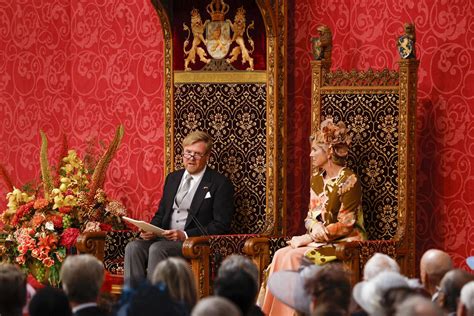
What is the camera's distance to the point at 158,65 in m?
8.34

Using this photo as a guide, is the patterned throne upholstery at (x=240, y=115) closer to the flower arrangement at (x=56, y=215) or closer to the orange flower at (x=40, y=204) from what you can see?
the flower arrangement at (x=56, y=215)

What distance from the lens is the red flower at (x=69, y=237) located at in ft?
24.6

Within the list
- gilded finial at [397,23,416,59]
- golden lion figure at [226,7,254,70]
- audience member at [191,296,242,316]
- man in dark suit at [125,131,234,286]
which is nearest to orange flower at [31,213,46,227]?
man in dark suit at [125,131,234,286]

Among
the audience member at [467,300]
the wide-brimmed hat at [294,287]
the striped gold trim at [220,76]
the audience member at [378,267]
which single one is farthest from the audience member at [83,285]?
the striped gold trim at [220,76]

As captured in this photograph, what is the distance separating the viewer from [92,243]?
7.16 metres

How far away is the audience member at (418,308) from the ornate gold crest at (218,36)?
4123 millimetres

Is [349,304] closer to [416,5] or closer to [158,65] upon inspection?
[416,5]

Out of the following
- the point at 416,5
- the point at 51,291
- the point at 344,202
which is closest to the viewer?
the point at 51,291

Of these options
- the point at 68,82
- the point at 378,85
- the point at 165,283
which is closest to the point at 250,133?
the point at 378,85

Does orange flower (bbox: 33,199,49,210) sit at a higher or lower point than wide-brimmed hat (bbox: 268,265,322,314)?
higher

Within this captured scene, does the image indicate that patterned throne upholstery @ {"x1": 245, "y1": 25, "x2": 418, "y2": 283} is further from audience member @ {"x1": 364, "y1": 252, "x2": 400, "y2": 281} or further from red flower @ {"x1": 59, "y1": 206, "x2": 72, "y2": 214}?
audience member @ {"x1": 364, "y1": 252, "x2": 400, "y2": 281}

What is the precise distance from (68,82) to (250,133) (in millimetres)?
1732

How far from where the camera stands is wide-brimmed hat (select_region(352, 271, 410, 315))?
4.18 m

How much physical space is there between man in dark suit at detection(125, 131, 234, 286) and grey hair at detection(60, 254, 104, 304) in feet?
8.64
